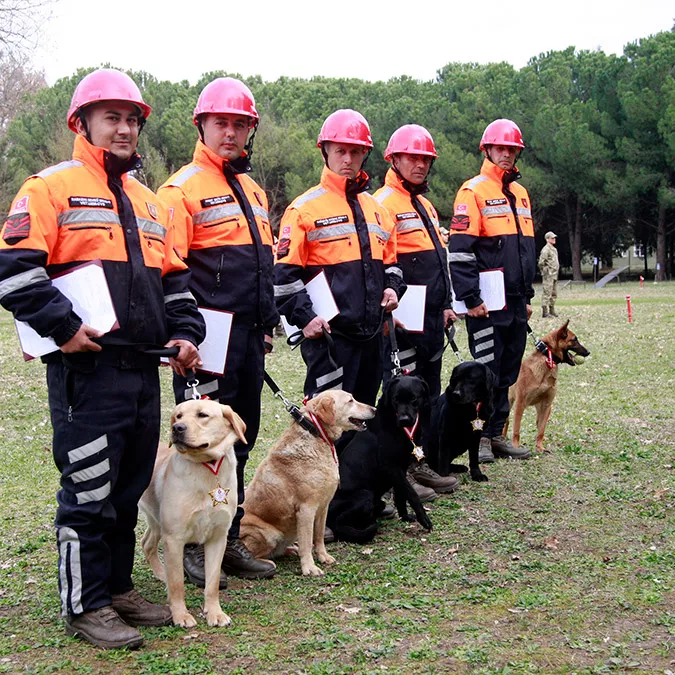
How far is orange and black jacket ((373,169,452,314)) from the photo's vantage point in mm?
6648

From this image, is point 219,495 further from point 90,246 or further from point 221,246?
point 221,246

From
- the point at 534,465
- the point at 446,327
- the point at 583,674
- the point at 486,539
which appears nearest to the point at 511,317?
the point at 446,327

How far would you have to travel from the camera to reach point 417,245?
6.64 meters

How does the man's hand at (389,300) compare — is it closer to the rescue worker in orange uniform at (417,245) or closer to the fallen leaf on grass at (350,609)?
the rescue worker in orange uniform at (417,245)

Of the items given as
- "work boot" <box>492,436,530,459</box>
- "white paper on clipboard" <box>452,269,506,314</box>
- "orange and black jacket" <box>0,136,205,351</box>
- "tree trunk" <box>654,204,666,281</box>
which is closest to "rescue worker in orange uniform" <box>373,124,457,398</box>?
"white paper on clipboard" <box>452,269,506,314</box>

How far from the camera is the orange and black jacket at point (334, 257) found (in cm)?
546

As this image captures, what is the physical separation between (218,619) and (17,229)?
1.97m

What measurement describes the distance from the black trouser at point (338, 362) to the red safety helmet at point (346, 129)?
1309 millimetres

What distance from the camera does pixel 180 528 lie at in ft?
12.9

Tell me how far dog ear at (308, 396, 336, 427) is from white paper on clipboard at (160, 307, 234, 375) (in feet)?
2.10

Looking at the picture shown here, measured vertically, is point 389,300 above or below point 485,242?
below

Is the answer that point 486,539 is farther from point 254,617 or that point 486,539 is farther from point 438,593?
point 254,617

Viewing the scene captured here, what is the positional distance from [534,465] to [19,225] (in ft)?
16.5

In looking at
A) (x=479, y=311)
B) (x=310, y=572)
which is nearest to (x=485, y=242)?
(x=479, y=311)
